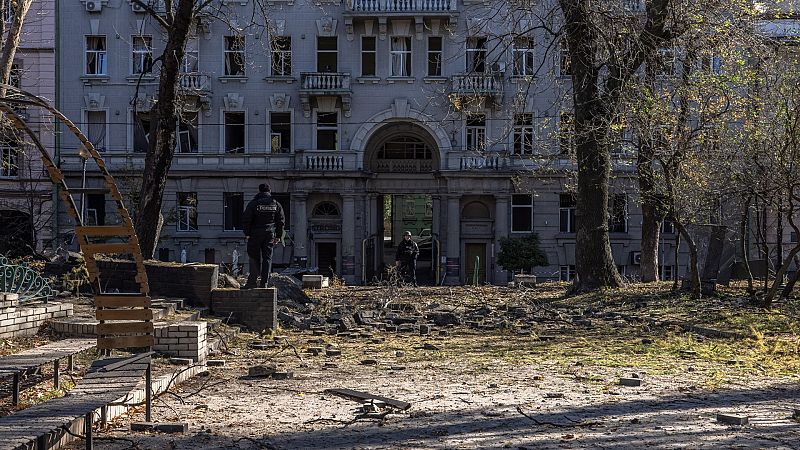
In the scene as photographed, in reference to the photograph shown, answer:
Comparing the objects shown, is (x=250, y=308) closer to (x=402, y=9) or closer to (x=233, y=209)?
(x=233, y=209)

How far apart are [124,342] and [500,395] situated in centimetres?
359

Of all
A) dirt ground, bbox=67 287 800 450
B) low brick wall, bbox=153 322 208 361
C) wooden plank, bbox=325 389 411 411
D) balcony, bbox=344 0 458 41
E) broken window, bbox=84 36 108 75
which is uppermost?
balcony, bbox=344 0 458 41

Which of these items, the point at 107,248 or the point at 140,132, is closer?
the point at 107,248

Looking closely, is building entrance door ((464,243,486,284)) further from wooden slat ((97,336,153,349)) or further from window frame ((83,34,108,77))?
wooden slat ((97,336,153,349))

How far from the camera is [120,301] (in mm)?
9375

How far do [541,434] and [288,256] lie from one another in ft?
110

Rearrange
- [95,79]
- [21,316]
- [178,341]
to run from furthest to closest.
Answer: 1. [95,79]
2. [21,316]
3. [178,341]

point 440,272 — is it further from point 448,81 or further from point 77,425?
point 77,425

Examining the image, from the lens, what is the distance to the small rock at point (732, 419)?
7605 mm

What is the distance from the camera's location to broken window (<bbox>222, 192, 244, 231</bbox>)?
134 feet

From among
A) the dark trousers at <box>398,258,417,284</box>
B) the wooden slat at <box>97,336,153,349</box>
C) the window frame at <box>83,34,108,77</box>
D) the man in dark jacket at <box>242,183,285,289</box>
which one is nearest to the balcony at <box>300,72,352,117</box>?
the window frame at <box>83,34,108,77</box>

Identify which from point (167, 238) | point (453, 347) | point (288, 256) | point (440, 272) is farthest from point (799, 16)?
point (167, 238)

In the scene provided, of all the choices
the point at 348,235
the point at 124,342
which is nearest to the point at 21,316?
the point at 124,342

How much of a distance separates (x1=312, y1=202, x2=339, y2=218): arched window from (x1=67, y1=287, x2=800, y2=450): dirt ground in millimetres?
26642
